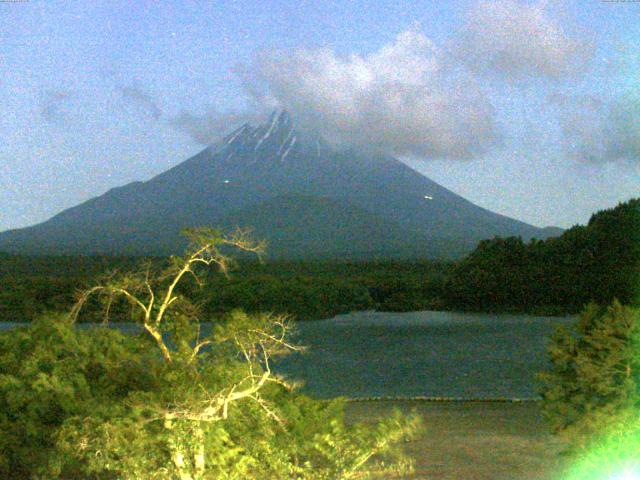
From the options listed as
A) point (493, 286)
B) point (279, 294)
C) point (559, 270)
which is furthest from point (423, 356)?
point (559, 270)

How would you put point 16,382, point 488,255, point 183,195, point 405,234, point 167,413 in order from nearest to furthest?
point 167,413 → point 16,382 → point 488,255 → point 405,234 → point 183,195

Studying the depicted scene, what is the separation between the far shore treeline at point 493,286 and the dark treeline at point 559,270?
36 millimetres

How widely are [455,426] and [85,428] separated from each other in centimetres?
499

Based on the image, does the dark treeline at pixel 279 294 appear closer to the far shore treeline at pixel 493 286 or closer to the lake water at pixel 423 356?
the far shore treeline at pixel 493 286

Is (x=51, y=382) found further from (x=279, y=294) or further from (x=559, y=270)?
(x=559, y=270)

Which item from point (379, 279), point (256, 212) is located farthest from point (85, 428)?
point (256, 212)

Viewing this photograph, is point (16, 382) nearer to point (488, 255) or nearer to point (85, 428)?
point (85, 428)

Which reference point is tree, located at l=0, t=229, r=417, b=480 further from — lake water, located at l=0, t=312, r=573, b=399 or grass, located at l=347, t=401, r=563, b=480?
lake water, located at l=0, t=312, r=573, b=399

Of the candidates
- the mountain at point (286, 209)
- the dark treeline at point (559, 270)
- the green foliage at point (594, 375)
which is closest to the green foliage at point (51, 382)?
the green foliage at point (594, 375)

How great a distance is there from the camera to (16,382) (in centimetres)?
665

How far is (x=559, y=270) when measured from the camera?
33875mm

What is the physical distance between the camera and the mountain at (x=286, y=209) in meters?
70.1

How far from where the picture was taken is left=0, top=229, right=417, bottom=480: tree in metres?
5.54

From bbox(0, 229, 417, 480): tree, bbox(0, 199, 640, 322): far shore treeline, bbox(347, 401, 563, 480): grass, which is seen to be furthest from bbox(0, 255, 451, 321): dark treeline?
bbox(0, 229, 417, 480): tree
